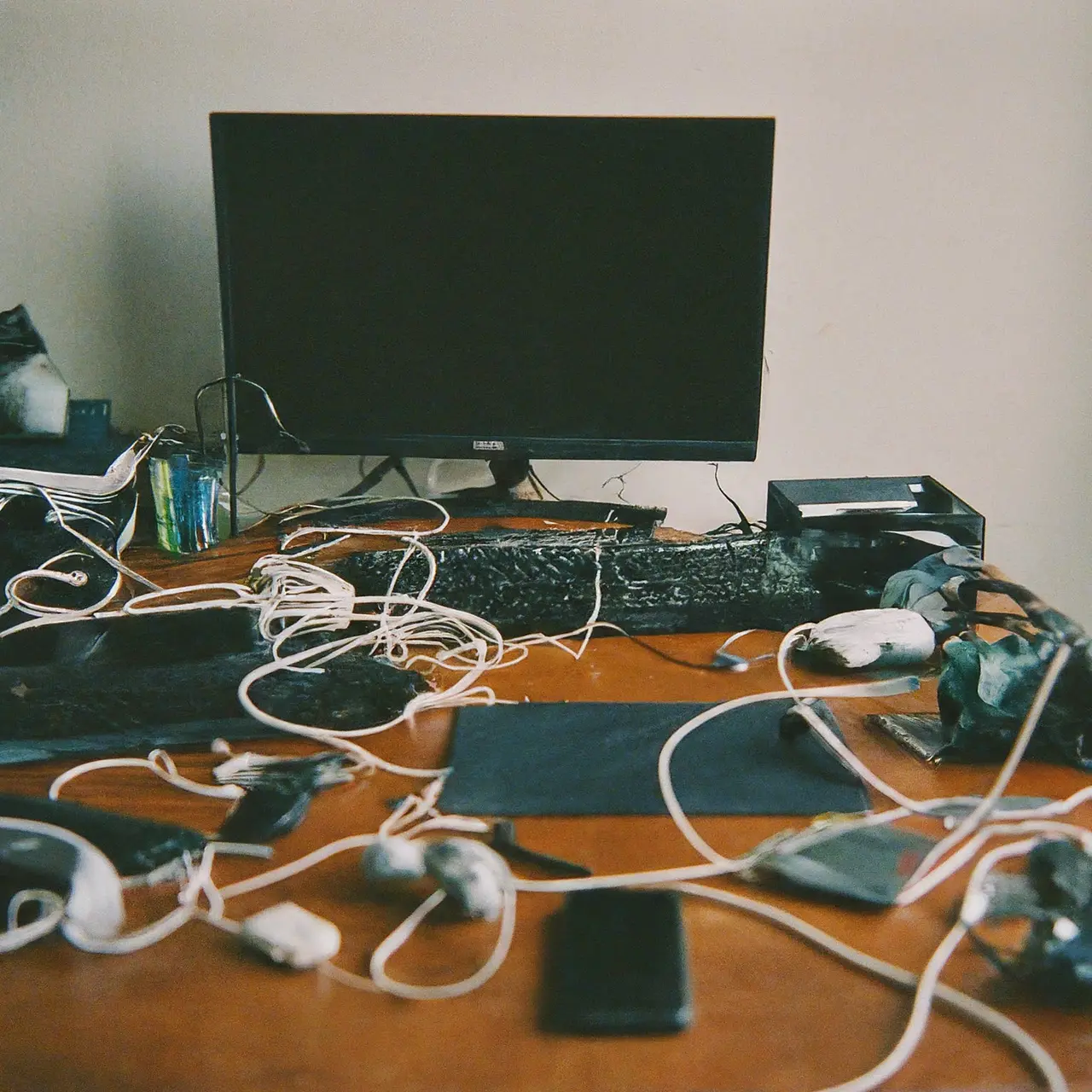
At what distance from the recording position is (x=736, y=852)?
1.76 ft

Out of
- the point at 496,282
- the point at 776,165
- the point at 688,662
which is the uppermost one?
the point at 776,165

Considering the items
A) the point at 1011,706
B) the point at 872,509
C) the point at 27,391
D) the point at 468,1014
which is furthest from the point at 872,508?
the point at 27,391

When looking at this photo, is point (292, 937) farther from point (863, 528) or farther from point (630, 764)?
point (863, 528)

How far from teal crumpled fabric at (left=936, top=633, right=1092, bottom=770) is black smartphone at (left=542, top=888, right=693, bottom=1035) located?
26 cm

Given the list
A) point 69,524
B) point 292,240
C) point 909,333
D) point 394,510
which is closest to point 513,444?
point 394,510

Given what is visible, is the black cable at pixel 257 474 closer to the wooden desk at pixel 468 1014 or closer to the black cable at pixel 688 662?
the black cable at pixel 688 662

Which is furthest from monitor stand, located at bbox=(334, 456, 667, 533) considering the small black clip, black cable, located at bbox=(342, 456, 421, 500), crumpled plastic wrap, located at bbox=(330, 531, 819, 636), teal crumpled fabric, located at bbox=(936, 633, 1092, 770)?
→ the small black clip

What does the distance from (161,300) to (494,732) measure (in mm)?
890

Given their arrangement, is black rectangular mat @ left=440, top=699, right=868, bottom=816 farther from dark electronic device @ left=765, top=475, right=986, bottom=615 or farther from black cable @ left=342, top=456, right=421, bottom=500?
black cable @ left=342, top=456, right=421, bottom=500

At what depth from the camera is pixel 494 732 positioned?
2.23 ft

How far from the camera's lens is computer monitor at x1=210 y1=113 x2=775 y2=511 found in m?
1.07

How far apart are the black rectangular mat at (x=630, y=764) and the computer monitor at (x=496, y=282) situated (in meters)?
0.48

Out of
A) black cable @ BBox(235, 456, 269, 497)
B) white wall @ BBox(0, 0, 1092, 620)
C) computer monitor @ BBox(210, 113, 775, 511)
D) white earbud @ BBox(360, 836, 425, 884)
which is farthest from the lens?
black cable @ BBox(235, 456, 269, 497)

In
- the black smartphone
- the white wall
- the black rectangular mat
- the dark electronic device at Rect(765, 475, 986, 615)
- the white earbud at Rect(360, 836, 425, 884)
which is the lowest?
the black rectangular mat
